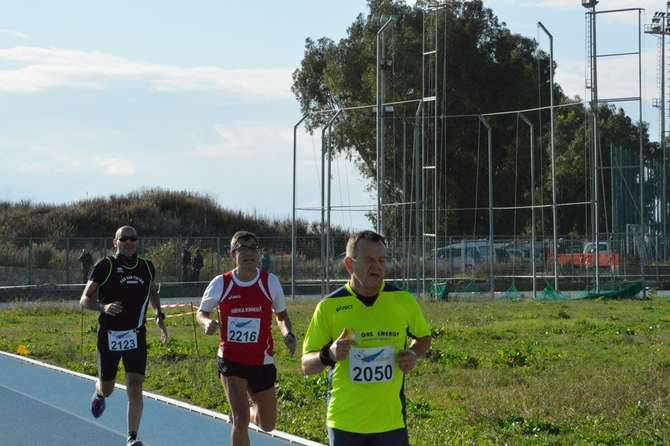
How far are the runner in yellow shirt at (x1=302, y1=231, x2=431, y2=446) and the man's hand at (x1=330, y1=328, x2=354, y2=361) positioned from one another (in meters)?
0.03

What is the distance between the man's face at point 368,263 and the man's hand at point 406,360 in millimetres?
400

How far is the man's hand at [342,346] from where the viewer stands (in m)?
6.73

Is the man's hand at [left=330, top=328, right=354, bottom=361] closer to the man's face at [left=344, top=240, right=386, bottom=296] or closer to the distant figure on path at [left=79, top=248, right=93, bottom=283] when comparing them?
the man's face at [left=344, top=240, right=386, bottom=296]

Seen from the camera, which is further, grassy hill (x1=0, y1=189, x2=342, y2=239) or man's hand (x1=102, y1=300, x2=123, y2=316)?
grassy hill (x1=0, y1=189, x2=342, y2=239)

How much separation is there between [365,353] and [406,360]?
229 millimetres

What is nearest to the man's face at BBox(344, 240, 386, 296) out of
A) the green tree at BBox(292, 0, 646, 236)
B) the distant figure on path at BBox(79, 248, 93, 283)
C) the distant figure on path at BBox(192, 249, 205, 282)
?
the distant figure on path at BBox(79, 248, 93, 283)

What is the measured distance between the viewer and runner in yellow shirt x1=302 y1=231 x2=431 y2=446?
691 cm

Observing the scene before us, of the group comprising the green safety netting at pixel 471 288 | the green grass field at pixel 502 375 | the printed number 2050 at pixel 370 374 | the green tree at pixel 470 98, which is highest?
the green tree at pixel 470 98

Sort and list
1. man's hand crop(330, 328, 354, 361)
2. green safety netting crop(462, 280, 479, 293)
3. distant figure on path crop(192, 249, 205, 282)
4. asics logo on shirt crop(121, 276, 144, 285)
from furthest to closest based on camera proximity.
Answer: distant figure on path crop(192, 249, 205, 282) → green safety netting crop(462, 280, 479, 293) → asics logo on shirt crop(121, 276, 144, 285) → man's hand crop(330, 328, 354, 361)

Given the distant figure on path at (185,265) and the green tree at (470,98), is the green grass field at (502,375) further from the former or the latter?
the green tree at (470,98)

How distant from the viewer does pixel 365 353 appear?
22.8ft

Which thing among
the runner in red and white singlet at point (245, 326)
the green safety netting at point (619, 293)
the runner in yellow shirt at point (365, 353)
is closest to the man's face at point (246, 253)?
the runner in red and white singlet at point (245, 326)

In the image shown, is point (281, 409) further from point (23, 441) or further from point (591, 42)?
point (591, 42)

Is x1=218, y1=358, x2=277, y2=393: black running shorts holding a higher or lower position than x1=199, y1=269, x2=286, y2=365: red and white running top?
lower
